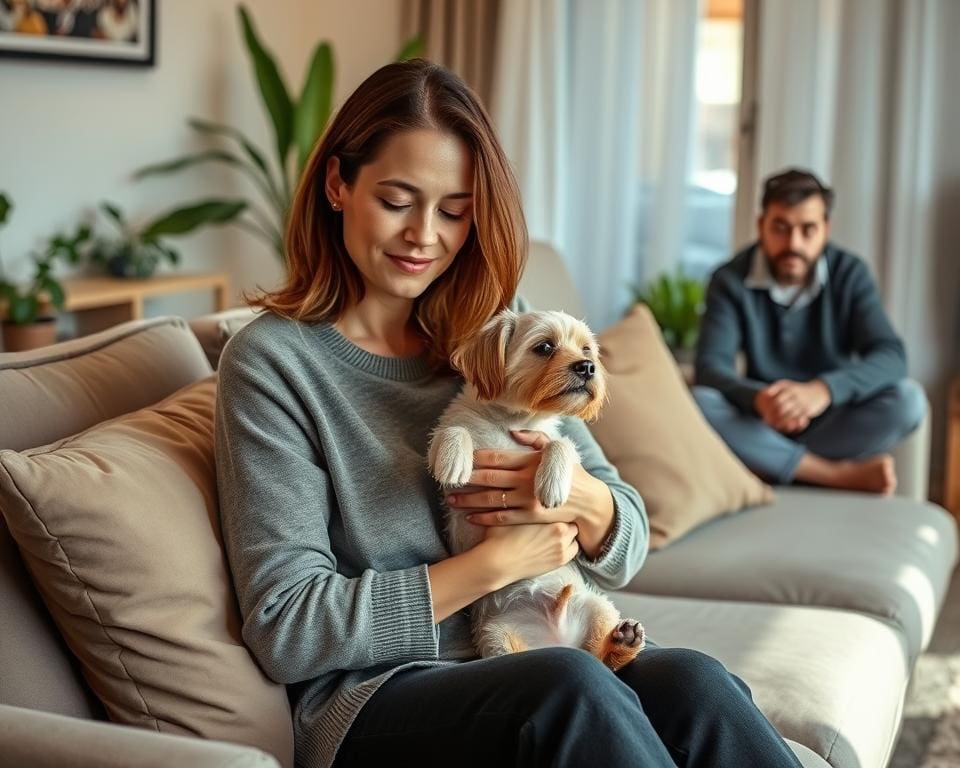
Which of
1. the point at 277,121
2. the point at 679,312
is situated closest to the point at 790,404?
the point at 679,312

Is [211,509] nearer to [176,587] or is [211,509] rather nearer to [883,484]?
[176,587]

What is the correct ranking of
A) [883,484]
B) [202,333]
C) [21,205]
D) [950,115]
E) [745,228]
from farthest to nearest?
[745,228], [950,115], [21,205], [883,484], [202,333]

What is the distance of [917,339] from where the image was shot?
447cm

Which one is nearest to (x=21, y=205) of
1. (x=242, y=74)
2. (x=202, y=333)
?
(x=242, y=74)

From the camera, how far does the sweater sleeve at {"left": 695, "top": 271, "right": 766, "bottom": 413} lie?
333 centimetres

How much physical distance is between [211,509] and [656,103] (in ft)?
11.9

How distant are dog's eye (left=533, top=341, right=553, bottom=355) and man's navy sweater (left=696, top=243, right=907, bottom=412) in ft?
5.79

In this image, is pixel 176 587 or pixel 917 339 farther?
pixel 917 339

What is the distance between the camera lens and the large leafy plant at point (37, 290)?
350 cm

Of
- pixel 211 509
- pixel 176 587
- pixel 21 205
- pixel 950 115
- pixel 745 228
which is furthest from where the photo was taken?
pixel 745 228

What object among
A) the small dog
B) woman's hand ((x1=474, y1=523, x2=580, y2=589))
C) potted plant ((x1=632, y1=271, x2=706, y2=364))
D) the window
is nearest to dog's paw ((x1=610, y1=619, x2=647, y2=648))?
the small dog

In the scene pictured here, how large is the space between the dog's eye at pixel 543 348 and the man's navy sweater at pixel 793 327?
5.79 feet

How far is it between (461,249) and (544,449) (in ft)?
0.98

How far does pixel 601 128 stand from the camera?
4922mm
